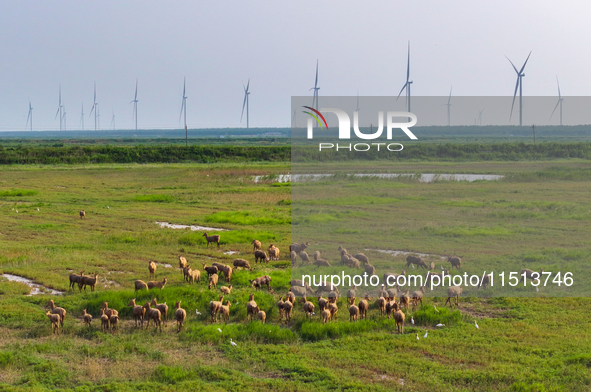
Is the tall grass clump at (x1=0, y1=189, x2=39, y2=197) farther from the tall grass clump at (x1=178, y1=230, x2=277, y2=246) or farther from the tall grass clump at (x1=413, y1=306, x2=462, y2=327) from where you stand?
the tall grass clump at (x1=413, y1=306, x2=462, y2=327)

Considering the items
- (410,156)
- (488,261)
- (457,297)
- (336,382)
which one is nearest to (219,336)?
(336,382)

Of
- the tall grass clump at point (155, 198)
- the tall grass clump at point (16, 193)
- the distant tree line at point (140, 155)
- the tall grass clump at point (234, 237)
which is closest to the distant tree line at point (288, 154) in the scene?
the distant tree line at point (140, 155)

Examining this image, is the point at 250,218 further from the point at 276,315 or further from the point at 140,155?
the point at 140,155

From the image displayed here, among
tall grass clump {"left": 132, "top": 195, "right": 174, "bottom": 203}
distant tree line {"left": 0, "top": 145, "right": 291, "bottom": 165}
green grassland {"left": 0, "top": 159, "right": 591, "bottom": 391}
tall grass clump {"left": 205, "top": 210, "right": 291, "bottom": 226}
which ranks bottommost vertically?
green grassland {"left": 0, "top": 159, "right": 591, "bottom": 391}

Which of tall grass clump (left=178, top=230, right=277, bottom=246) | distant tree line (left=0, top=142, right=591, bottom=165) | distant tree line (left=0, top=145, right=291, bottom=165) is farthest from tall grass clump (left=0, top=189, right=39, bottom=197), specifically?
distant tree line (left=0, top=145, right=291, bottom=165)

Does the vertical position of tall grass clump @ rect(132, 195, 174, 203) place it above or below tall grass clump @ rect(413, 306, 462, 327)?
above

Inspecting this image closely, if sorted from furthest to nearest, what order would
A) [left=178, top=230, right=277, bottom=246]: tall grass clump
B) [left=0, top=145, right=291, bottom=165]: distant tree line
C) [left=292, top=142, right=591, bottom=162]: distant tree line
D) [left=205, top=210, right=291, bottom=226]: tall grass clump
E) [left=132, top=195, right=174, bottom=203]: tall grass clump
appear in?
1. [left=0, top=145, right=291, bottom=165]: distant tree line
2. [left=292, top=142, right=591, bottom=162]: distant tree line
3. [left=132, top=195, right=174, bottom=203]: tall grass clump
4. [left=205, top=210, right=291, bottom=226]: tall grass clump
5. [left=178, top=230, right=277, bottom=246]: tall grass clump

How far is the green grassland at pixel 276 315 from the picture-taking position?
10.9 meters

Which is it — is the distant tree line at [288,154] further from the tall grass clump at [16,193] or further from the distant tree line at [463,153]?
the tall grass clump at [16,193]

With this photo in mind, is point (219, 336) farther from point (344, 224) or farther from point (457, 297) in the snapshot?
point (344, 224)

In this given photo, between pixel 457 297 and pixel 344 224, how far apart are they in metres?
13.8

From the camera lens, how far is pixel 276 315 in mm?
14625

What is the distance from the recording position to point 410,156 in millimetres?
89562

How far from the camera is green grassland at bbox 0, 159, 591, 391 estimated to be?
1095 centimetres
